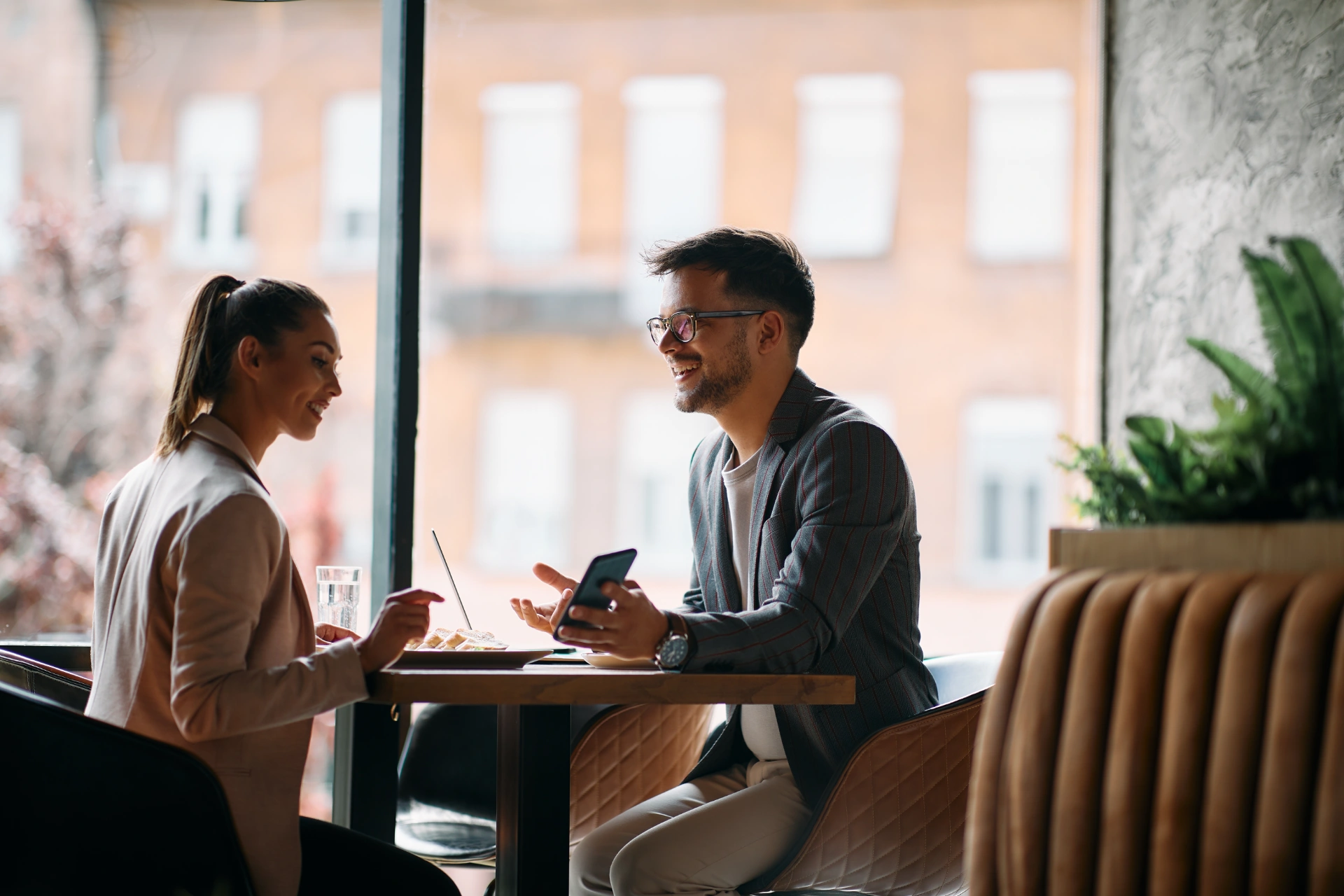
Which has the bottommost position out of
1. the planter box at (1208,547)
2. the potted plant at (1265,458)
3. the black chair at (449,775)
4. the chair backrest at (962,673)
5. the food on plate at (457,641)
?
the black chair at (449,775)

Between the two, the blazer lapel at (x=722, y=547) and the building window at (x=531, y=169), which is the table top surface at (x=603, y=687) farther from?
the building window at (x=531, y=169)

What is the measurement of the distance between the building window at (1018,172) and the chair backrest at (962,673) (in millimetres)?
3910

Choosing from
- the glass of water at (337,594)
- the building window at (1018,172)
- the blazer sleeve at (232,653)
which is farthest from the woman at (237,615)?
the building window at (1018,172)

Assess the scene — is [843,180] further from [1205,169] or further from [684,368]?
[684,368]

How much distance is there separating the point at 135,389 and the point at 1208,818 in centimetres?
545

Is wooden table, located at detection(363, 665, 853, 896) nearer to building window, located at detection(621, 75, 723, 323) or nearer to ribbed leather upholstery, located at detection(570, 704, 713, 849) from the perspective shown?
ribbed leather upholstery, located at detection(570, 704, 713, 849)

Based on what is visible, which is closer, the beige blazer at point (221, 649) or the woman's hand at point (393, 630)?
the beige blazer at point (221, 649)

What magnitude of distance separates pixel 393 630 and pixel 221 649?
21cm

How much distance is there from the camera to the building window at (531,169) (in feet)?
19.9

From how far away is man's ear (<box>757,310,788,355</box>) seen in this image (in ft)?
6.65

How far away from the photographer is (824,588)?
166 centimetres

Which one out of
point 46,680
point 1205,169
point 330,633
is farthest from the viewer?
point 1205,169

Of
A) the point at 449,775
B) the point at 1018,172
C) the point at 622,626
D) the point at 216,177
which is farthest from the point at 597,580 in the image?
the point at 216,177

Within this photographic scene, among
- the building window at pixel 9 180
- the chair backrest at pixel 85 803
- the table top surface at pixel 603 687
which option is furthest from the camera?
the building window at pixel 9 180
